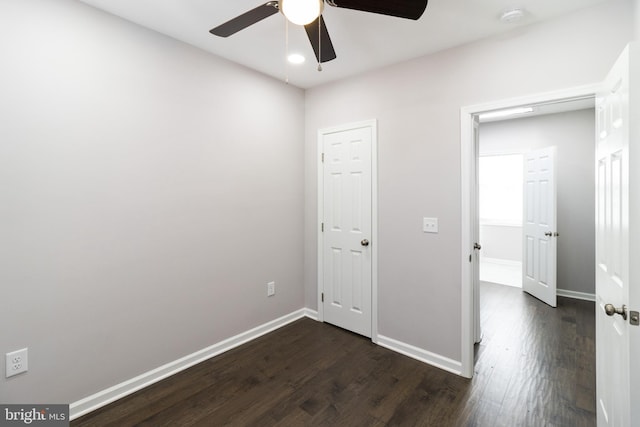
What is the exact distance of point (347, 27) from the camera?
7.25ft

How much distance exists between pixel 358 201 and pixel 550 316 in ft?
9.39

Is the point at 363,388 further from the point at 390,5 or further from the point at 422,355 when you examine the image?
the point at 390,5

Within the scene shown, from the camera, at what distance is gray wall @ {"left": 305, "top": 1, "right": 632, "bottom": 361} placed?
78.0 inches

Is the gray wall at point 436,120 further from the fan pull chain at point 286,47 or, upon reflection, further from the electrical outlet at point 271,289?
the electrical outlet at point 271,289

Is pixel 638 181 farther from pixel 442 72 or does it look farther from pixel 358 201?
pixel 358 201

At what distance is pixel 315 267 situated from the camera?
356 centimetres

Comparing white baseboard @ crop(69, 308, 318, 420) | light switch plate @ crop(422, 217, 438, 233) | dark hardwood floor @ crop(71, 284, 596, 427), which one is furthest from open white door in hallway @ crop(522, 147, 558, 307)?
white baseboard @ crop(69, 308, 318, 420)

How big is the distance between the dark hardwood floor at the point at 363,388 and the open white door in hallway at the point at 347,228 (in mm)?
324

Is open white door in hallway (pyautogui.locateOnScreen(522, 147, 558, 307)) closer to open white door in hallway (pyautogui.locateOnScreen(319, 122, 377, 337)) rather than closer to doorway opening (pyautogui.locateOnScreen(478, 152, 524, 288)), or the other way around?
doorway opening (pyautogui.locateOnScreen(478, 152, 524, 288))

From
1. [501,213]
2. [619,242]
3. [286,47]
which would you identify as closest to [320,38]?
[286,47]

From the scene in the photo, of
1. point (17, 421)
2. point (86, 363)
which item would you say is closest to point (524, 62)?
point (86, 363)

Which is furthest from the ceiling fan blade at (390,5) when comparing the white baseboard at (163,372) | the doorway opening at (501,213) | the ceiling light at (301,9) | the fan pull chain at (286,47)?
the doorway opening at (501,213)

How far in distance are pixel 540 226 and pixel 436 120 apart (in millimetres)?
2836

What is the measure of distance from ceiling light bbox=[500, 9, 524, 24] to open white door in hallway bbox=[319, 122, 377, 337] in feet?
4.23
